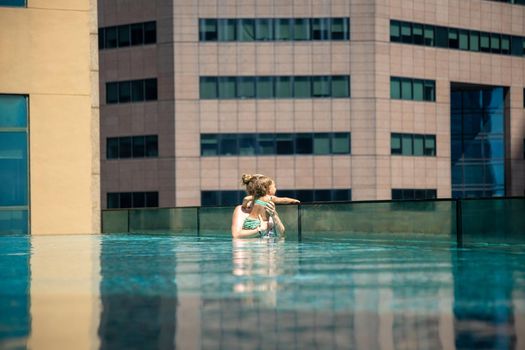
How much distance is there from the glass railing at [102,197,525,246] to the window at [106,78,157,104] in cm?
4702

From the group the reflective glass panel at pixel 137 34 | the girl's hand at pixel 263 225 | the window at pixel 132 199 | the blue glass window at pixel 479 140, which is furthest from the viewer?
the blue glass window at pixel 479 140

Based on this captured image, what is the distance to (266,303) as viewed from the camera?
7.98 metres

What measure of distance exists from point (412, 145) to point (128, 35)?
21816 millimetres

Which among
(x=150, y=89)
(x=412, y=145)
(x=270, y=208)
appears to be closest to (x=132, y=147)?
(x=150, y=89)

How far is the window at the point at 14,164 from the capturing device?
27.5 m

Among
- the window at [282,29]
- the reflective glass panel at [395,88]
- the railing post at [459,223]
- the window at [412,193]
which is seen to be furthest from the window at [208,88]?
the railing post at [459,223]

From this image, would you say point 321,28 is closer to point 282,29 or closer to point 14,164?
point 282,29

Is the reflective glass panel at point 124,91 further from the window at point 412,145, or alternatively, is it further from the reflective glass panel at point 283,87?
the window at point 412,145

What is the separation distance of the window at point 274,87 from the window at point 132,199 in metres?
7.91

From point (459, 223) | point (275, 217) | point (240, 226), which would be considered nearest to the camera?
point (459, 223)

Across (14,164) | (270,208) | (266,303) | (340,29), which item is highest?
(340,29)

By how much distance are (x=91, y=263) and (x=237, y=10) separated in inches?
2346

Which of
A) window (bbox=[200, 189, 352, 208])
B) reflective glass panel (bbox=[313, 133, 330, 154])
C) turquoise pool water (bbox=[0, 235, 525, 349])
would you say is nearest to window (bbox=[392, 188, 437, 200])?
window (bbox=[200, 189, 352, 208])

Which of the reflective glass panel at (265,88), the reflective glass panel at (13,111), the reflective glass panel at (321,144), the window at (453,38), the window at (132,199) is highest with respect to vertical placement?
the window at (453,38)
